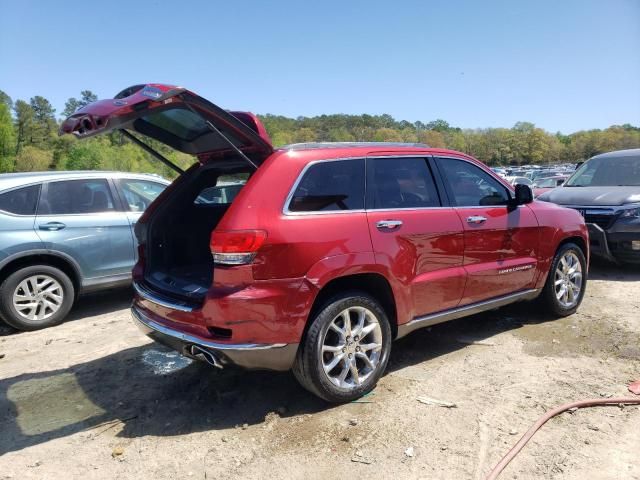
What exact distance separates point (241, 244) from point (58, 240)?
3.54m

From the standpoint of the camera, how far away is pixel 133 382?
3943 mm

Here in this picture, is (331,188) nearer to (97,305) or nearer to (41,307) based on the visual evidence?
(41,307)

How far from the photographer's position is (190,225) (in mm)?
4352

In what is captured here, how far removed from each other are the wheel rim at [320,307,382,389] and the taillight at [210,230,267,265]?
29.9 inches

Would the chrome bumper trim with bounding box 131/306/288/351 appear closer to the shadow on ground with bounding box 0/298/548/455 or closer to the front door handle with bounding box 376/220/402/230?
the shadow on ground with bounding box 0/298/548/455

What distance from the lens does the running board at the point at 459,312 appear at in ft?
12.2

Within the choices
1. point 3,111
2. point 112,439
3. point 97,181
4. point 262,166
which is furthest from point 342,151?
point 3,111

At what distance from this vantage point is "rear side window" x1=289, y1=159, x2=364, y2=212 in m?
3.16

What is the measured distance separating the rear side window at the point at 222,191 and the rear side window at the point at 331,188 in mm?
874

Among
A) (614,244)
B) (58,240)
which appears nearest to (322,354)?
(58,240)

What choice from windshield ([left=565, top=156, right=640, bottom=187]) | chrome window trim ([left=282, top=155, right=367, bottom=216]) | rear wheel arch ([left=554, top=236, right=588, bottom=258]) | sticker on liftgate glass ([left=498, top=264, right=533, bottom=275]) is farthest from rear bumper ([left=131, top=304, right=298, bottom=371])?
windshield ([left=565, top=156, right=640, bottom=187])

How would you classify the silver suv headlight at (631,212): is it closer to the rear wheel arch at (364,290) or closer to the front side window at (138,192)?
the rear wheel arch at (364,290)

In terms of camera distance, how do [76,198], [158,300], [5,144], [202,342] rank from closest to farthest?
1. [202,342]
2. [158,300]
3. [76,198]
4. [5,144]

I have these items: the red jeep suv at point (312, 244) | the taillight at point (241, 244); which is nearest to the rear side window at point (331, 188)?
the red jeep suv at point (312, 244)
